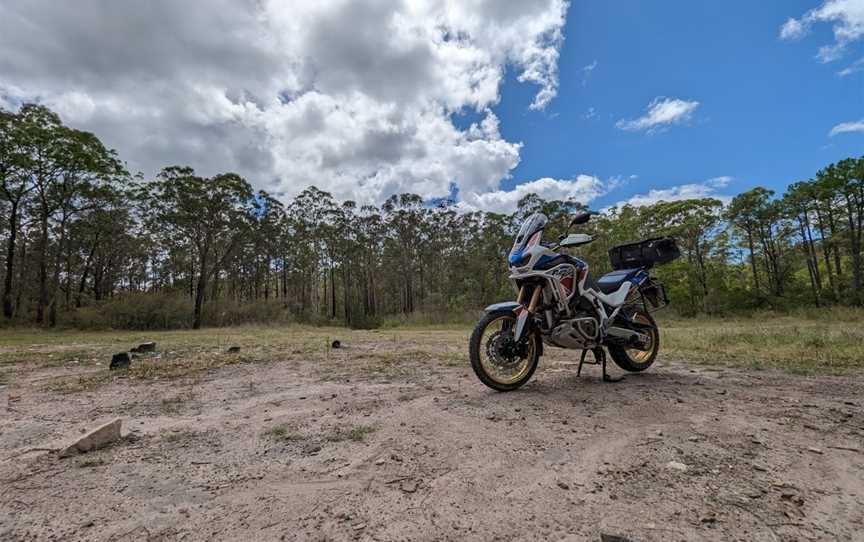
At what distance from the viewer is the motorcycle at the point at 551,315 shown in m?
3.15

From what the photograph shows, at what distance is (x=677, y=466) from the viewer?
1657 millimetres

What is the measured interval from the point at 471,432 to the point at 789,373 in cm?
346

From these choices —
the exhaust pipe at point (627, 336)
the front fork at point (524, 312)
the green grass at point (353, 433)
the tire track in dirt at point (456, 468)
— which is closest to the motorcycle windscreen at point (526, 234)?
the front fork at point (524, 312)

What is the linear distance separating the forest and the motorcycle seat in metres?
19.1

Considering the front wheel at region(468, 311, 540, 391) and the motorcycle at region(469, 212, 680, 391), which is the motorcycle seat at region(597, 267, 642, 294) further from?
the front wheel at region(468, 311, 540, 391)

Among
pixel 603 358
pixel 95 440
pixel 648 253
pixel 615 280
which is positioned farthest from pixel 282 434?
pixel 648 253

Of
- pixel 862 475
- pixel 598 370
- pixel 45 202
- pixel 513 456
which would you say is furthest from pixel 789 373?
pixel 45 202

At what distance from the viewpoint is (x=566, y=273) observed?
11.1ft

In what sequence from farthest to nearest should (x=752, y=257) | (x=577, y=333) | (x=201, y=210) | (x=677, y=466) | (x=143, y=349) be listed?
(x=752, y=257) < (x=201, y=210) < (x=143, y=349) < (x=577, y=333) < (x=677, y=466)

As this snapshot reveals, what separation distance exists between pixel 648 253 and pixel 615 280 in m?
0.47

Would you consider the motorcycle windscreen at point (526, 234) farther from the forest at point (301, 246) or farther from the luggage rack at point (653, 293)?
the forest at point (301, 246)

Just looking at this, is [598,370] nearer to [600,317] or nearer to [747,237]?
[600,317]

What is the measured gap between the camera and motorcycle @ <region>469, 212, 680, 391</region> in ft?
10.3

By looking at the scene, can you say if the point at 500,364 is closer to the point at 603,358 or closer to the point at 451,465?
the point at 603,358
